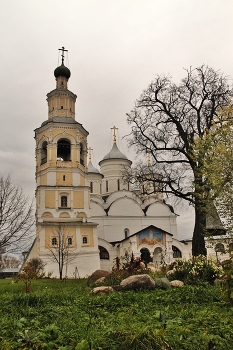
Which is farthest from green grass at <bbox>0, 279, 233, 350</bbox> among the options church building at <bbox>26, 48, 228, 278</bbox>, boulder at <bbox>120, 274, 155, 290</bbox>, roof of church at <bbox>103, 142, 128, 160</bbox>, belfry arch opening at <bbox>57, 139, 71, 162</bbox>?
roof of church at <bbox>103, 142, 128, 160</bbox>

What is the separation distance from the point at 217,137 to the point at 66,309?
8472 millimetres

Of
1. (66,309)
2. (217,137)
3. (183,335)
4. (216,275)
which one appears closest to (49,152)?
(217,137)

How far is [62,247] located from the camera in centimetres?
2511

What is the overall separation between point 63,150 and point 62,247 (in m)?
8.21

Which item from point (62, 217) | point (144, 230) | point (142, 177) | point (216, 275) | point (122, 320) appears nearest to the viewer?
point (122, 320)

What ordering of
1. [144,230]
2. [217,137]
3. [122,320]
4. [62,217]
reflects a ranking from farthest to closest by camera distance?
[144,230]
[62,217]
[217,137]
[122,320]

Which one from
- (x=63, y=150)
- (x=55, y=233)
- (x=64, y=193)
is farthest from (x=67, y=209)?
(x=63, y=150)

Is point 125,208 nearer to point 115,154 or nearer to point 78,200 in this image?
point 115,154

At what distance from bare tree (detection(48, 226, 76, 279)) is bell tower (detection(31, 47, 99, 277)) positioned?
0.07m

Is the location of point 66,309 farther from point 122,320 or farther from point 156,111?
point 156,111

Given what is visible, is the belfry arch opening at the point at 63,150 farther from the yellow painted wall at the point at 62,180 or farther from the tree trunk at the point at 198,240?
the tree trunk at the point at 198,240

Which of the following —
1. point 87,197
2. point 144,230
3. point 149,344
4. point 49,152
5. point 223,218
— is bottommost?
point 149,344

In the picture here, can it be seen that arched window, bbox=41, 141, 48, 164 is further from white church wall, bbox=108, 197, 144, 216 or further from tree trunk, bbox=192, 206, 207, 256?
tree trunk, bbox=192, 206, 207, 256

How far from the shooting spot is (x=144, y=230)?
3306 centimetres
